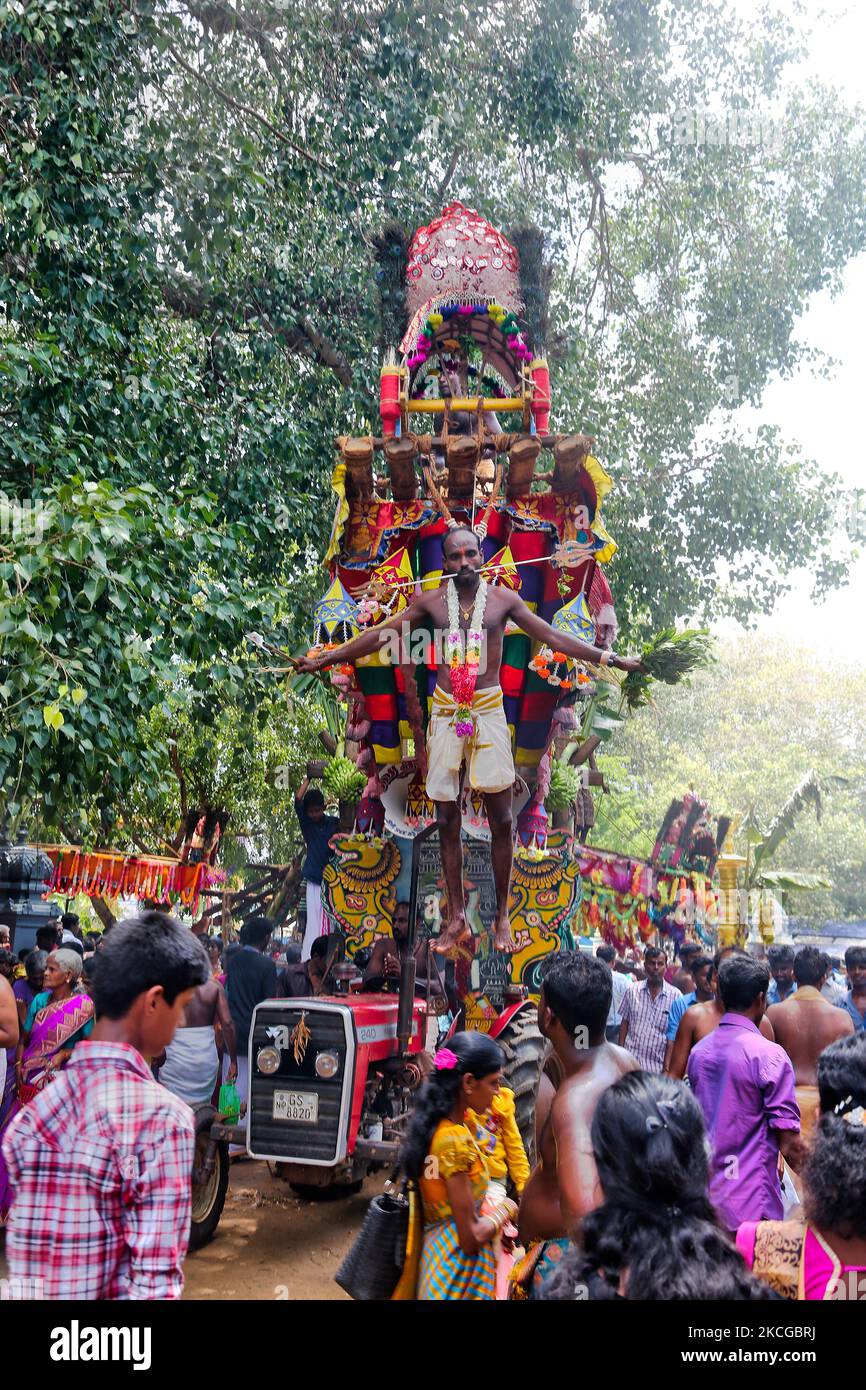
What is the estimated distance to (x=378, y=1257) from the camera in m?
3.39

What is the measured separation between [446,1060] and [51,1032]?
392cm

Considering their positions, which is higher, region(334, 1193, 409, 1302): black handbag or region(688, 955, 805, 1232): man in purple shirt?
region(688, 955, 805, 1232): man in purple shirt

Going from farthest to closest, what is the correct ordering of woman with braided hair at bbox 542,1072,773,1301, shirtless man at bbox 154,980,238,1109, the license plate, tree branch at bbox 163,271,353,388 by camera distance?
1. tree branch at bbox 163,271,353,388
2. shirtless man at bbox 154,980,238,1109
3. the license plate
4. woman with braided hair at bbox 542,1072,773,1301

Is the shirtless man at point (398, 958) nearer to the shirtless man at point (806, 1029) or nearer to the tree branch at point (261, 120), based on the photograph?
the shirtless man at point (806, 1029)

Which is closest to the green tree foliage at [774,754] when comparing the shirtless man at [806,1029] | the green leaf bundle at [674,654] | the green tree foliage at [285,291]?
the green tree foliage at [285,291]

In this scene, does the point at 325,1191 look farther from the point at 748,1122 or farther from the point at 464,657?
the point at 748,1122

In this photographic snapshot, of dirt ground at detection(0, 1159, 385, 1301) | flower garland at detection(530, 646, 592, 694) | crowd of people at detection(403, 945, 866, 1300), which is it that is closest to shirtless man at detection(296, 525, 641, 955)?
flower garland at detection(530, 646, 592, 694)

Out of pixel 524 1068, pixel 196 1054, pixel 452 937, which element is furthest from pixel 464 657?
pixel 196 1054

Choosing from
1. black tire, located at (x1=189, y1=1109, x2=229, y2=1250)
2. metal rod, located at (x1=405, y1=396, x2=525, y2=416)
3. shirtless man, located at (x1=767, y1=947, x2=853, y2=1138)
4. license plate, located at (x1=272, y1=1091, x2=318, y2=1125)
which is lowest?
black tire, located at (x1=189, y1=1109, x2=229, y2=1250)

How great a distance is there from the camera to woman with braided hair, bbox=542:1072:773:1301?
2.03m

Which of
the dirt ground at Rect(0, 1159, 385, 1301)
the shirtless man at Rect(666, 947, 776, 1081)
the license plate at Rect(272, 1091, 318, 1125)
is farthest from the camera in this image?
the license plate at Rect(272, 1091, 318, 1125)

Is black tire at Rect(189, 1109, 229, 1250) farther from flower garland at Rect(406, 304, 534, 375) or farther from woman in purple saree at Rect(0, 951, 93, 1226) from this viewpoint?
flower garland at Rect(406, 304, 534, 375)
